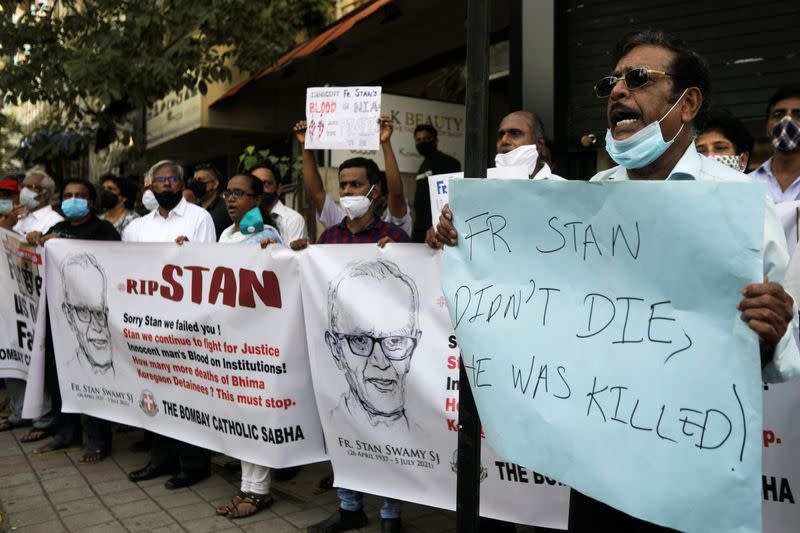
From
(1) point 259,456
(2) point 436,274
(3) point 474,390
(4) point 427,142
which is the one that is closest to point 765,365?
(3) point 474,390

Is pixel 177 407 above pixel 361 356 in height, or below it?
below

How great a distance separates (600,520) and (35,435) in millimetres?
5464

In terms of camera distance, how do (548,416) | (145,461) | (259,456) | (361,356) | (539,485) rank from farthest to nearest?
(145,461) < (259,456) < (361,356) < (539,485) < (548,416)

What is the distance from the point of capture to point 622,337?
6.11ft

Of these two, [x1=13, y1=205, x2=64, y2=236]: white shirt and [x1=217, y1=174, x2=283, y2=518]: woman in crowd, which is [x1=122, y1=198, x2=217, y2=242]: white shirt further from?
[x1=13, y1=205, x2=64, y2=236]: white shirt

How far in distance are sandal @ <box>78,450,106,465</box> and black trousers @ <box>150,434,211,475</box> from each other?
0.68 m

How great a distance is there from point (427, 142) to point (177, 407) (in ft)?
13.0

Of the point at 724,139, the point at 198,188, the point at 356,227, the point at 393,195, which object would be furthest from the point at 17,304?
the point at 724,139

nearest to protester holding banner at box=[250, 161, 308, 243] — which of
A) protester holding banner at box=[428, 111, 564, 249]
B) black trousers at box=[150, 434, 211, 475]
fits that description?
black trousers at box=[150, 434, 211, 475]

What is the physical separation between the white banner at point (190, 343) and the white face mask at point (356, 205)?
1.56ft

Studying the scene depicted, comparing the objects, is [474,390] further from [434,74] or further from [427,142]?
[434,74]

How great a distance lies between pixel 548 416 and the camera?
1955 millimetres

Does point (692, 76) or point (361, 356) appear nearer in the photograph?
point (692, 76)

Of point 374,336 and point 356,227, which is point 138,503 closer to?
point 374,336
